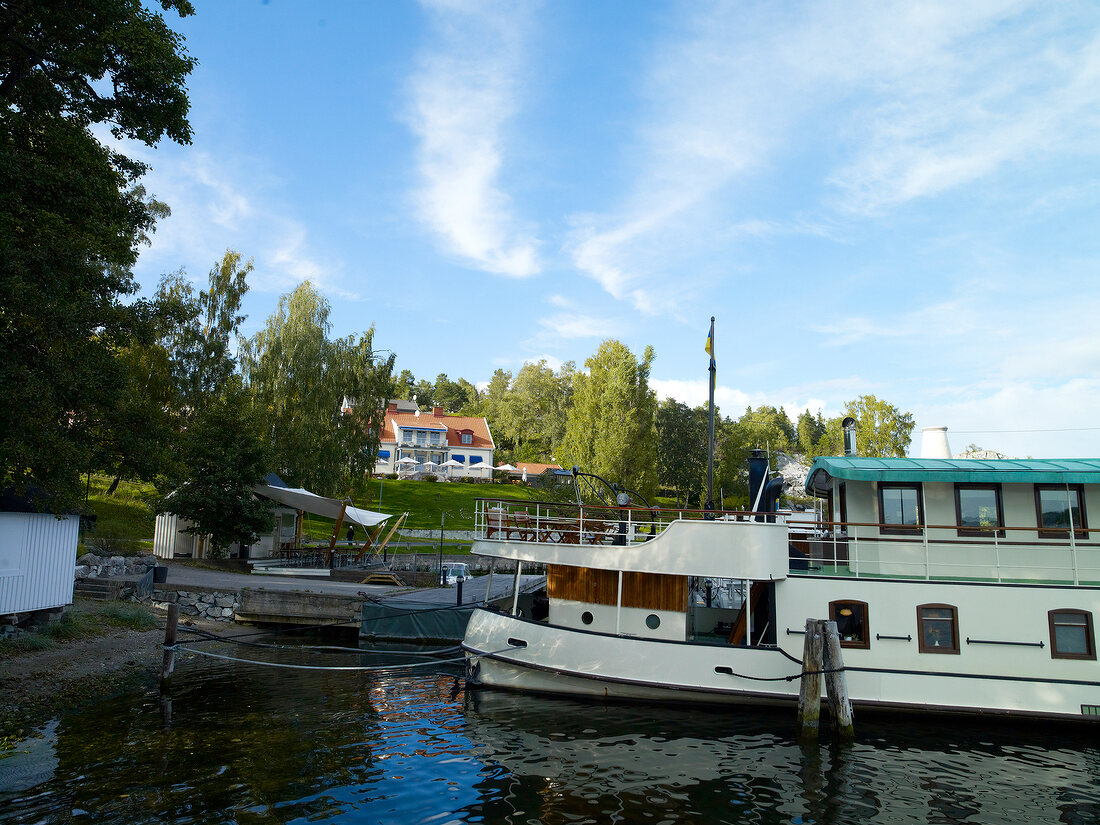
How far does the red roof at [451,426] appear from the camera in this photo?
7969 centimetres

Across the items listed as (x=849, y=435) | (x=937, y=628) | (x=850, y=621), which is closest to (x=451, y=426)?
(x=849, y=435)

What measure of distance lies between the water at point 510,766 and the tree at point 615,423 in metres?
30.2

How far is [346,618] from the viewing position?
75.7 ft

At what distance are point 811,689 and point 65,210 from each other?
17.4 meters

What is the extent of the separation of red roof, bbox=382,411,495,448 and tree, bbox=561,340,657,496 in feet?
113

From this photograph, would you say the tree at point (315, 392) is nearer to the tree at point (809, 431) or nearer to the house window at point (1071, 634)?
the house window at point (1071, 634)

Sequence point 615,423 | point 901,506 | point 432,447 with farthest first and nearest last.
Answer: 1. point 432,447
2. point 615,423
3. point 901,506

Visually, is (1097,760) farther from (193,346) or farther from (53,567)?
(193,346)

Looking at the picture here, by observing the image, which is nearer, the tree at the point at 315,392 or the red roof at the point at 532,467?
the tree at the point at 315,392

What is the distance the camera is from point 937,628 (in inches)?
541

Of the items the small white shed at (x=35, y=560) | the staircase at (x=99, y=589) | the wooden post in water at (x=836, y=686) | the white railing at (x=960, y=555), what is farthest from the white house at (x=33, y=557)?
the white railing at (x=960, y=555)

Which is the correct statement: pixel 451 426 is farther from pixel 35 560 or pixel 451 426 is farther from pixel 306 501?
pixel 35 560

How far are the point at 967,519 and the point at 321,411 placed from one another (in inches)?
1393

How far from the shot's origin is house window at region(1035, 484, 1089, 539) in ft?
47.2
